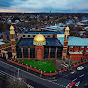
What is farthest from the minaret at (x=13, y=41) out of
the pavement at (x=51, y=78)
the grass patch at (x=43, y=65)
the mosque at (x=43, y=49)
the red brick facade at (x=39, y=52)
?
the red brick facade at (x=39, y=52)

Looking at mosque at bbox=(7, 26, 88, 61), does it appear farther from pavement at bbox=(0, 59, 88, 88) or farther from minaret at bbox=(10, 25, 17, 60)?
pavement at bbox=(0, 59, 88, 88)

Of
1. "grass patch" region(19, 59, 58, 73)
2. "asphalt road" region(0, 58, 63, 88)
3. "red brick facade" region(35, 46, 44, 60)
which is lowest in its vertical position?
"asphalt road" region(0, 58, 63, 88)

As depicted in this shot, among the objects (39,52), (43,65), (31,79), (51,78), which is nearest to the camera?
(31,79)

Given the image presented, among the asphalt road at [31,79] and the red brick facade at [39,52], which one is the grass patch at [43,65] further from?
the asphalt road at [31,79]

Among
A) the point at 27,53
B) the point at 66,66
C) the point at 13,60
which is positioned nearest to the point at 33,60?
the point at 27,53

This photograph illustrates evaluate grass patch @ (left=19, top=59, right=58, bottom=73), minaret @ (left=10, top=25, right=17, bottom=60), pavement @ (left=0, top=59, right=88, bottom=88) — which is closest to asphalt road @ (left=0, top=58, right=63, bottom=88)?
pavement @ (left=0, top=59, right=88, bottom=88)

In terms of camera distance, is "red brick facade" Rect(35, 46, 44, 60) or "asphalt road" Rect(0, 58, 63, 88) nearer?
"asphalt road" Rect(0, 58, 63, 88)

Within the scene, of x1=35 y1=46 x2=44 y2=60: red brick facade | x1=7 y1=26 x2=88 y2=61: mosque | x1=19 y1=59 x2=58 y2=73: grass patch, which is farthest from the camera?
x1=35 y1=46 x2=44 y2=60: red brick facade

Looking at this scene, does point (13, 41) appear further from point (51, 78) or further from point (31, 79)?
point (51, 78)

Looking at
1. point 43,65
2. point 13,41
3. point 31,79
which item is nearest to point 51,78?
point 31,79
